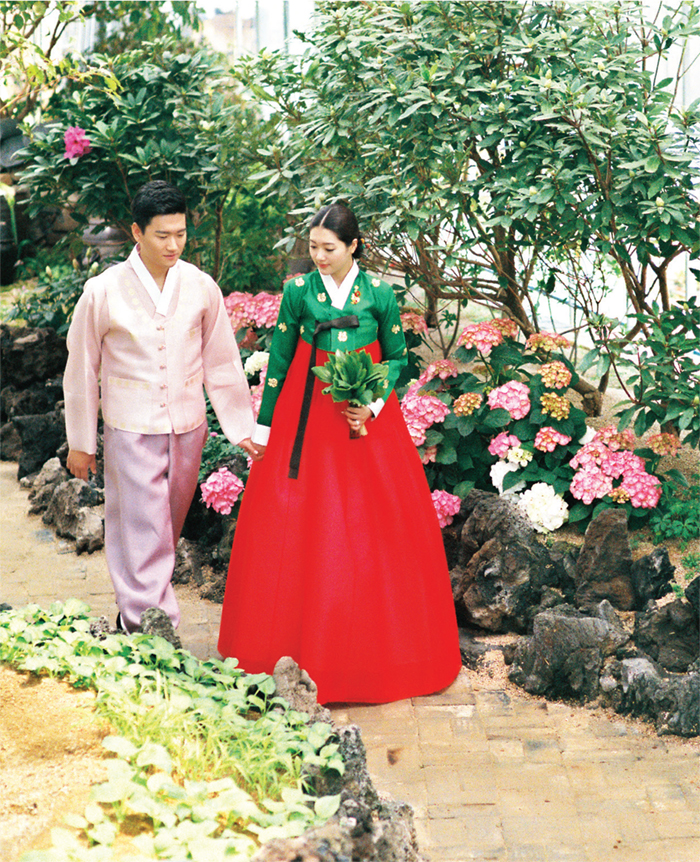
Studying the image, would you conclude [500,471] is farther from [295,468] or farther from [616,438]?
[295,468]

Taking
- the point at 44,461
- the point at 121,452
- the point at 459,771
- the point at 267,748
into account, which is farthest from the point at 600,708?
the point at 44,461

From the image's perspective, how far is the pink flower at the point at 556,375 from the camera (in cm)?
476

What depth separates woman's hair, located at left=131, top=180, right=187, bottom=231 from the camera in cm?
339

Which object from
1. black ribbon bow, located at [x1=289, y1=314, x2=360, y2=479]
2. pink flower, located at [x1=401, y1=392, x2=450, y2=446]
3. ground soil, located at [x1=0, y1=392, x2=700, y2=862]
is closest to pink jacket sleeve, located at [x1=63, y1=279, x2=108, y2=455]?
black ribbon bow, located at [x1=289, y1=314, x2=360, y2=479]

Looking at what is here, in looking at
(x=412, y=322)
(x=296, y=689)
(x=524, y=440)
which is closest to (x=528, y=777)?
(x=296, y=689)

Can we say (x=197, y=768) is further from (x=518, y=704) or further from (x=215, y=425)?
(x=215, y=425)

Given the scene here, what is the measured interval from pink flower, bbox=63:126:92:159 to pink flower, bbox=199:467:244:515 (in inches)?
93.3

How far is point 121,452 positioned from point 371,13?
8.85 feet

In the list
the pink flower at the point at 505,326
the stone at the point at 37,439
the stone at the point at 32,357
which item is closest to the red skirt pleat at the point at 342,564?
the pink flower at the point at 505,326

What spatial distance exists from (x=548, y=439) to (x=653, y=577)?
903mm

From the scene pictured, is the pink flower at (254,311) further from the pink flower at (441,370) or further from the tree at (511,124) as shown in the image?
the pink flower at (441,370)

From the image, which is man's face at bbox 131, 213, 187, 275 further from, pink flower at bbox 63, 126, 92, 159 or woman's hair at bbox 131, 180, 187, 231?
pink flower at bbox 63, 126, 92, 159

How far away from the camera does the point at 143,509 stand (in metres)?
3.68

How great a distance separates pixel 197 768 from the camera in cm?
249
